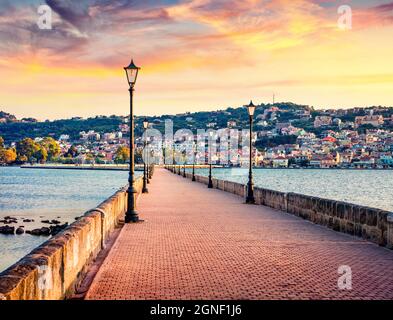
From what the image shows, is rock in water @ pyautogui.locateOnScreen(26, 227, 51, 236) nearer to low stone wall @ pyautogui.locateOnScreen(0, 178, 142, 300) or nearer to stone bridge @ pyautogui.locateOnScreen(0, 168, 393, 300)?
stone bridge @ pyautogui.locateOnScreen(0, 168, 393, 300)

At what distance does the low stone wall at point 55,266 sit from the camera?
18.8 feet

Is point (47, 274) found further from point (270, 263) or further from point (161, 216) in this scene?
point (161, 216)

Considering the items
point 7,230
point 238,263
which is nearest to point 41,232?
point 7,230

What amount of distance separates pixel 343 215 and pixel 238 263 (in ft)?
17.9

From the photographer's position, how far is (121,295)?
26.2 ft

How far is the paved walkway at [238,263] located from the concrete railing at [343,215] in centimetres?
31

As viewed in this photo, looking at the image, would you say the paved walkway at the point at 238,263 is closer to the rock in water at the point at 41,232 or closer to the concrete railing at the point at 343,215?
the concrete railing at the point at 343,215

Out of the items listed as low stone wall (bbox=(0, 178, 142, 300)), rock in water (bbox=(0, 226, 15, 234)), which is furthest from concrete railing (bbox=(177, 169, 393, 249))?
rock in water (bbox=(0, 226, 15, 234))

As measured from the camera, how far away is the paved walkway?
27.1ft

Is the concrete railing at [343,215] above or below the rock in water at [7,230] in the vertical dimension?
above

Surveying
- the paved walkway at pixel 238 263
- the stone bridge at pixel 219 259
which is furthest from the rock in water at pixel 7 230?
the paved walkway at pixel 238 263

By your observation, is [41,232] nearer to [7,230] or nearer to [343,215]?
[7,230]
